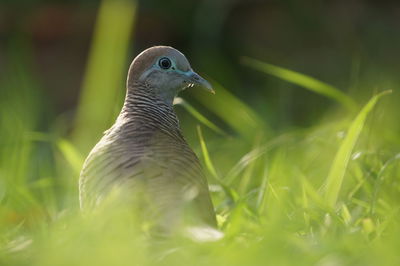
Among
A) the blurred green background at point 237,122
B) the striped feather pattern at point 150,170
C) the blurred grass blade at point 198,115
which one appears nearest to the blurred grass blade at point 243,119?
the blurred green background at point 237,122

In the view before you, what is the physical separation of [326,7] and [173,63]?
4.24 meters

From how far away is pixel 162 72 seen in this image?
4.07 m

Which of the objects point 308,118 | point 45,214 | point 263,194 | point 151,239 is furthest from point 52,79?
point 151,239

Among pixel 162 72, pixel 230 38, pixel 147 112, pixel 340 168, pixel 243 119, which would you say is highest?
pixel 162 72

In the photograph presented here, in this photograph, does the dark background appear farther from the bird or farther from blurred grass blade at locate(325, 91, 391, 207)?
blurred grass blade at locate(325, 91, 391, 207)

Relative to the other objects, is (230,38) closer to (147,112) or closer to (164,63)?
(164,63)

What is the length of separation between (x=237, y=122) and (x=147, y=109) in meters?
1.29

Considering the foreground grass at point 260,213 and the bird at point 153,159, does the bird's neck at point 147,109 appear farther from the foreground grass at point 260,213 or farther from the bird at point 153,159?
the foreground grass at point 260,213

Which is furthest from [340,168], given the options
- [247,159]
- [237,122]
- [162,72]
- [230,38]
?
[230,38]

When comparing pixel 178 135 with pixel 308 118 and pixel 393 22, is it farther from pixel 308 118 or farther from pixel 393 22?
pixel 393 22

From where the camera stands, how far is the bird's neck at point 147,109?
390cm

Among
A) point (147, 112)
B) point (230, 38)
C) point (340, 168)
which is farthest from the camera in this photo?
point (230, 38)

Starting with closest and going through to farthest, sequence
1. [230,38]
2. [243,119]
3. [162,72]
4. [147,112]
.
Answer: [147,112], [162,72], [243,119], [230,38]

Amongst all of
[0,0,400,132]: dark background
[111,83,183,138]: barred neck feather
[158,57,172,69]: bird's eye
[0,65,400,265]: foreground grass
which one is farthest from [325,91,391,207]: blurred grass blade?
[0,0,400,132]: dark background
